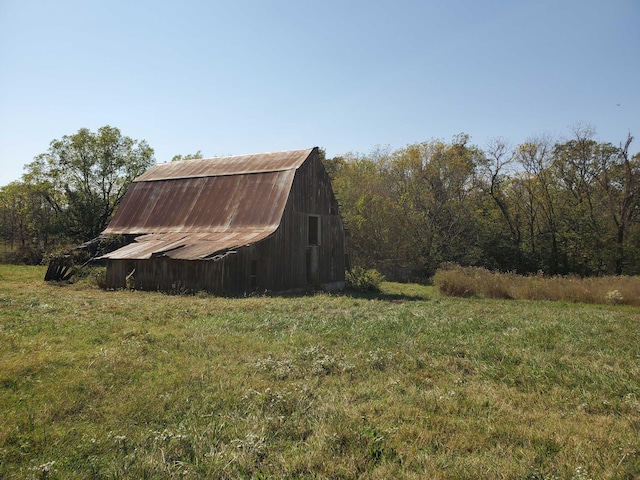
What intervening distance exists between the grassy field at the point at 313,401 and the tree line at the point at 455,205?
85.2 ft

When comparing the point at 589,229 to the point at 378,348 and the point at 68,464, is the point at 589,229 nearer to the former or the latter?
the point at 378,348

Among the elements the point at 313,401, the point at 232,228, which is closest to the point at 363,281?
the point at 232,228

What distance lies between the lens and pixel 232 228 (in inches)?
872

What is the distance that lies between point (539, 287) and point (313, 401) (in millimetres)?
18851

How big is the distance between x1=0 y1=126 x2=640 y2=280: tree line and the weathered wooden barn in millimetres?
11357

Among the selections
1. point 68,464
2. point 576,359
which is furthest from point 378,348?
point 68,464

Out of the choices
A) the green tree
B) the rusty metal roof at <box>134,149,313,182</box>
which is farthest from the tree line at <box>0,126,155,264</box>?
the rusty metal roof at <box>134,149,313,182</box>

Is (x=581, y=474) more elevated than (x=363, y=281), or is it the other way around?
(x=581, y=474)

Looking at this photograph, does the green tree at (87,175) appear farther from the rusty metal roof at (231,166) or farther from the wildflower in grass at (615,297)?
the wildflower in grass at (615,297)

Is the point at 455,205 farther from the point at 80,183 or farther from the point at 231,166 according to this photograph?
the point at 80,183

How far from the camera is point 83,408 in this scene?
556 cm

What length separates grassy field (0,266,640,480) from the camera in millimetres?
4336

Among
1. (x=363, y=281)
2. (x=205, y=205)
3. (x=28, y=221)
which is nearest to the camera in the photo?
(x=205, y=205)

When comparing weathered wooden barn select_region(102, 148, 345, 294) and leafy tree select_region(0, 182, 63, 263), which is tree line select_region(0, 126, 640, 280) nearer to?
leafy tree select_region(0, 182, 63, 263)
